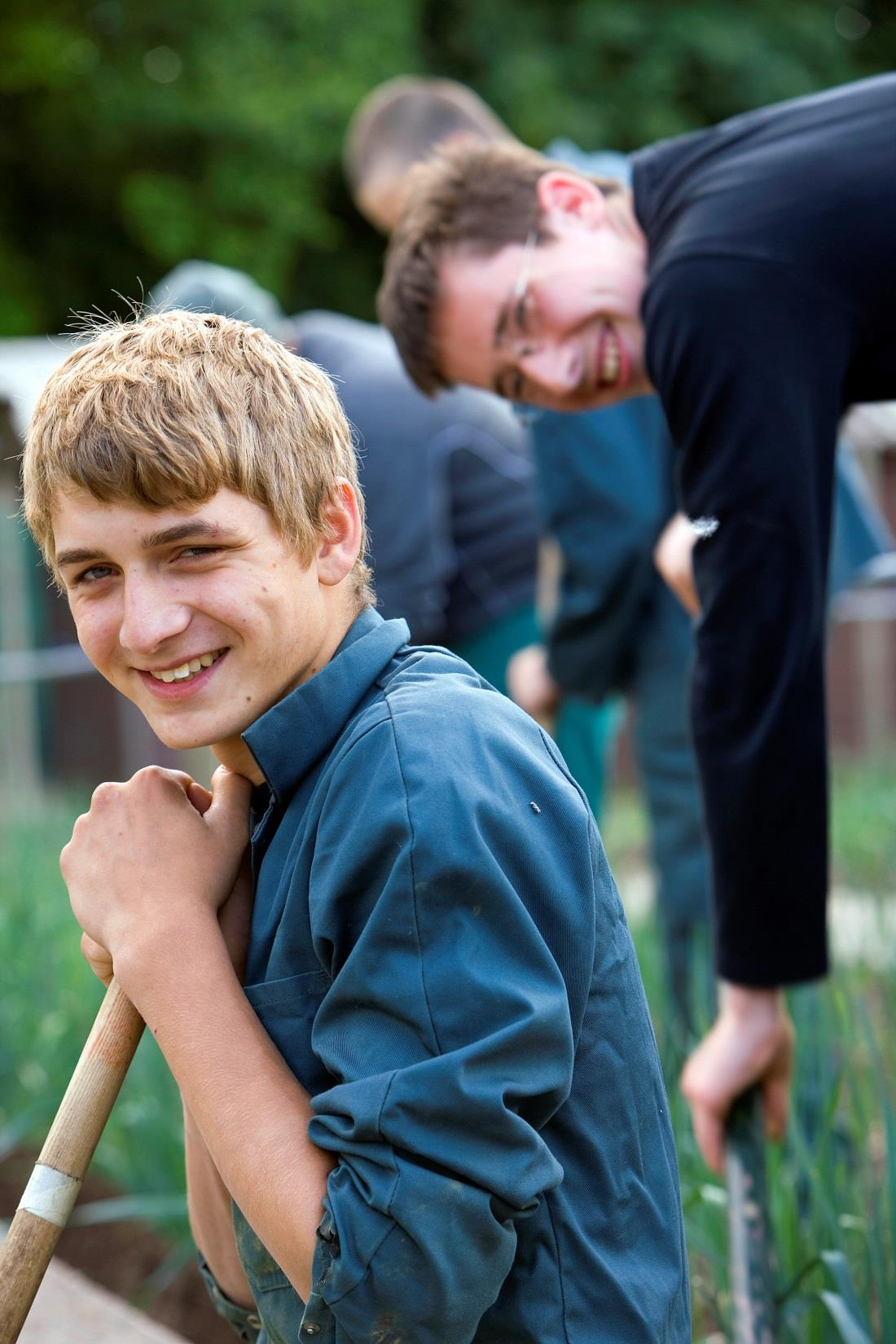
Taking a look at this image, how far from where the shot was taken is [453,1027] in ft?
3.57

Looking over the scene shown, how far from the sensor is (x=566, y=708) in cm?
A: 384

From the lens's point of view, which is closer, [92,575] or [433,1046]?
[433,1046]

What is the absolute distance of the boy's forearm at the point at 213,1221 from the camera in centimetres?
143

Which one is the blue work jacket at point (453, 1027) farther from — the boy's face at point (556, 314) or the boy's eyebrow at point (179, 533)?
the boy's face at point (556, 314)

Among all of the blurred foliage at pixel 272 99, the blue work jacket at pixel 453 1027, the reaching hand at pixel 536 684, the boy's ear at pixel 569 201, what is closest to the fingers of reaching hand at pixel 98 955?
the blue work jacket at pixel 453 1027

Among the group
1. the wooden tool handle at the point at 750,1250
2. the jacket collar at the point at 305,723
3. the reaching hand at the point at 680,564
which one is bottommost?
the wooden tool handle at the point at 750,1250

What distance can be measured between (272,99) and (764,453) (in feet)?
41.5

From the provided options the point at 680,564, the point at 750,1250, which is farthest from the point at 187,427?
the point at 750,1250

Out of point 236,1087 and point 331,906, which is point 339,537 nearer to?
point 331,906

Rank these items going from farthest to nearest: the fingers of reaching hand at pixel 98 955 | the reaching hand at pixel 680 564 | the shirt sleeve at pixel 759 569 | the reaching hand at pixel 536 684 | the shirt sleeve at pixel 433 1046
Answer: the reaching hand at pixel 536 684, the reaching hand at pixel 680 564, the shirt sleeve at pixel 759 569, the fingers of reaching hand at pixel 98 955, the shirt sleeve at pixel 433 1046

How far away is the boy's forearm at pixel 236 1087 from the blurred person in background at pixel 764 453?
846 millimetres

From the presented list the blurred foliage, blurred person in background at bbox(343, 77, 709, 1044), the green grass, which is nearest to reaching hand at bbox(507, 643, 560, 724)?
blurred person in background at bbox(343, 77, 709, 1044)

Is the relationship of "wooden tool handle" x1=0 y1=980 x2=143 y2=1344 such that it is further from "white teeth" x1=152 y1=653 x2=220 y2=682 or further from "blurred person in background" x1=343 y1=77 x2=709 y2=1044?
"blurred person in background" x1=343 y1=77 x2=709 y2=1044

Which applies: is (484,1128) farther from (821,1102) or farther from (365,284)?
(365,284)
